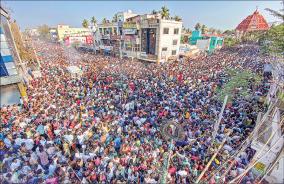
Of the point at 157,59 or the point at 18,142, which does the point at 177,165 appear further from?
the point at 157,59

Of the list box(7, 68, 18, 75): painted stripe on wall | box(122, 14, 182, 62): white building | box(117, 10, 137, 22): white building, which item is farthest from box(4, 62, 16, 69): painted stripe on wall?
box(117, 10, 137, 22): white building

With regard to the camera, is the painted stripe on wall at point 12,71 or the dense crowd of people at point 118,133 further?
the painted stripe on wall at point 12,71

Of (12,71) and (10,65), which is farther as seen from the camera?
(12,71)

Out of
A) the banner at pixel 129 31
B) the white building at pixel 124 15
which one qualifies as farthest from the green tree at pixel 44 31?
the banner at pixel 129 31

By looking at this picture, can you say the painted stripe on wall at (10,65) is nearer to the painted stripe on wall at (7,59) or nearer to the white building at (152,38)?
the painted stripe on wall at (7,59)

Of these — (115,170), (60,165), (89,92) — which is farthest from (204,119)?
(89,92)

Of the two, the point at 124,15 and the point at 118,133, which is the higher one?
the point at 124,15

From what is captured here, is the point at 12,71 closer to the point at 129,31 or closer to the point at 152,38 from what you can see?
the point at 152,38

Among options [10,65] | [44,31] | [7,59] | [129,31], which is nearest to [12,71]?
[10,65]
